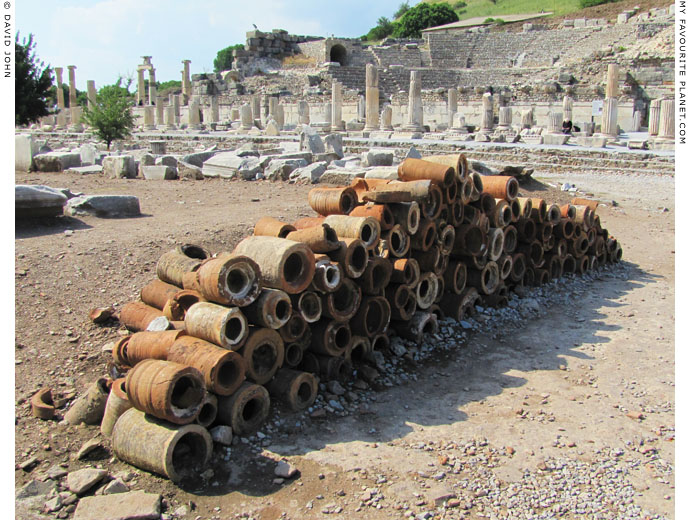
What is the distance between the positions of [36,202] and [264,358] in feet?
18.0

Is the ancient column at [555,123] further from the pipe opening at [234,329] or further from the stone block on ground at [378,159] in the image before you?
the pipe opening at [234,329]

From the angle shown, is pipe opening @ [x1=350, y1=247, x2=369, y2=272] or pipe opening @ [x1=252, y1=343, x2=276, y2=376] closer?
pipe opening @ [x1=252, y1=343, x2=276, y2=376]

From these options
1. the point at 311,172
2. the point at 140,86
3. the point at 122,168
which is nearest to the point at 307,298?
the point at 311,172

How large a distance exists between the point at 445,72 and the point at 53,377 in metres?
41.0

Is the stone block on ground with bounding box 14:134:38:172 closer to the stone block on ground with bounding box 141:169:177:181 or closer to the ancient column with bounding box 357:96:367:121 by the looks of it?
the stone block on ground with bounding box 141:169:177:181

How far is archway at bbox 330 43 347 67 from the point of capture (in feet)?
161

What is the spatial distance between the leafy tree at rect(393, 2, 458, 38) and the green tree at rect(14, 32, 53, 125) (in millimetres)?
42844

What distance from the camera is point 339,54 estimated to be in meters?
49.6

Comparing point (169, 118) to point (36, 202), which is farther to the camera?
point (169, 118)

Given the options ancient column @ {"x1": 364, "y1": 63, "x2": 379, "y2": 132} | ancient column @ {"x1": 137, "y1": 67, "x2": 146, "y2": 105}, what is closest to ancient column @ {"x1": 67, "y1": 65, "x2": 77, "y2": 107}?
ancient column @ {"x1": 137, "y1": 67, "x2": 146, "y2": 105}

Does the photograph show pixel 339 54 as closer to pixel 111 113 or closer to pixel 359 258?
pixel 111 113

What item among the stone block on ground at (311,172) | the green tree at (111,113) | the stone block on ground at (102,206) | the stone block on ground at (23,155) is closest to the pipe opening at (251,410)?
the stone block on ground at (102,206)

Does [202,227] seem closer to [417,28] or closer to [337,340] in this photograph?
[337,340]

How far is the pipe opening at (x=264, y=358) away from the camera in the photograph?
14.8ft
